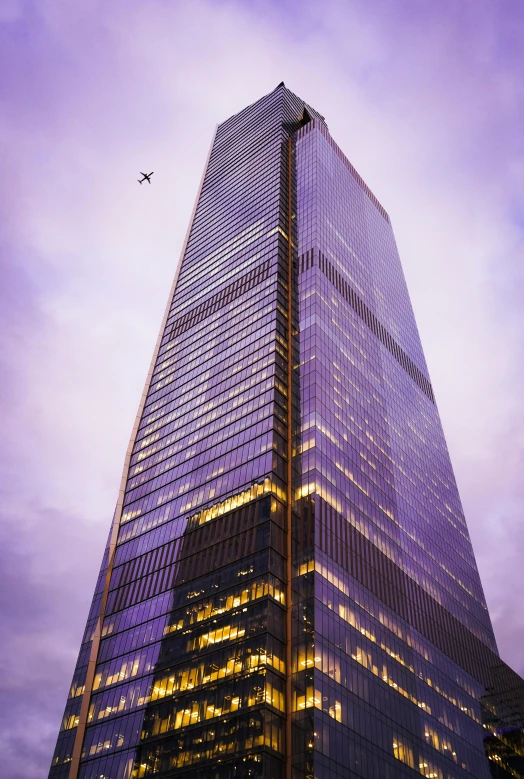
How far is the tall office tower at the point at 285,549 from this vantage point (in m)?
76.6

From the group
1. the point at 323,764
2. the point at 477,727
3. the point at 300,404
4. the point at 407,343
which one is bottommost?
the point at 323,764

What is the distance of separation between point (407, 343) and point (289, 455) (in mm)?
71139

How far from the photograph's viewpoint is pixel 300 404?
343 ft

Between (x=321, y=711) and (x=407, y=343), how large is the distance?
101956 mm

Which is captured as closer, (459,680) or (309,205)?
(459,680)

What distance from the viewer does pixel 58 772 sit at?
8625cm

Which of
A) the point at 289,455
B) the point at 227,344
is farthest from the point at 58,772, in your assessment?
the point at 227,344

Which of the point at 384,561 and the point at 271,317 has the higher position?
the point at 271,317

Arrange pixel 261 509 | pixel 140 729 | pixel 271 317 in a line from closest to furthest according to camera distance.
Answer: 1. pixel 140 729
2. pixel 261 509
3. pixel 271 317

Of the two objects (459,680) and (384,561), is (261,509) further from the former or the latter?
(459,680)

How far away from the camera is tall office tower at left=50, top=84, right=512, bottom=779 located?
76562 mm

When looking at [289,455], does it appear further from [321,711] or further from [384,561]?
[321,711]

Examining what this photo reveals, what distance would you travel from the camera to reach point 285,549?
3413 inches

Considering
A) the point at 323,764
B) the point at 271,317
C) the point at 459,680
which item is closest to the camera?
the point at 323,764
